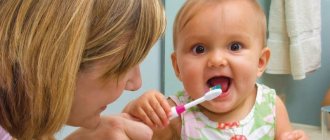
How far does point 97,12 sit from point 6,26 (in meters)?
0.10

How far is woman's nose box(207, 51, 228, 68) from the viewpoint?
71 cm

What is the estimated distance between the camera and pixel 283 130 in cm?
79

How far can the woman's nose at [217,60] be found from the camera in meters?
0.71

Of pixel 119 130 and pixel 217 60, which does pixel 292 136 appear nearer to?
pixel 217 60

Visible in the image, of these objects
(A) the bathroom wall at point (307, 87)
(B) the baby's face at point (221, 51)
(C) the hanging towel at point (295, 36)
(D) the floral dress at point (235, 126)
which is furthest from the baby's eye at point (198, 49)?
(A) the bathroom wall at point (307, 87)

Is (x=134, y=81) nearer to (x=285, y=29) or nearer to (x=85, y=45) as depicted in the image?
(x=85, y=45)

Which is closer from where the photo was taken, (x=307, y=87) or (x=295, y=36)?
(x=295, y=36)

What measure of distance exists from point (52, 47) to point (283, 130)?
0.47m

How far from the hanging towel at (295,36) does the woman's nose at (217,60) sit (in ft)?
3.44

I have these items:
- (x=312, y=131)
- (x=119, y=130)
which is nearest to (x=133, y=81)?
(x=119, y=130)

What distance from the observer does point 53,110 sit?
1.72ft

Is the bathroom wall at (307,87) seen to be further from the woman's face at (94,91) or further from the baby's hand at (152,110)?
the woman's face at (94,91)

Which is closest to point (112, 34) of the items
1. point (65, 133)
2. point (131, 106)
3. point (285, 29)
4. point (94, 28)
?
point (94, 28)

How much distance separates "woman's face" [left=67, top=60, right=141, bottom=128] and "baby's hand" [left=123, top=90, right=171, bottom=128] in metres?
0.10
